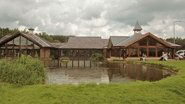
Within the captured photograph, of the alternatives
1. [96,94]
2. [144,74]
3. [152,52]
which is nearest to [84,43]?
[152,52]

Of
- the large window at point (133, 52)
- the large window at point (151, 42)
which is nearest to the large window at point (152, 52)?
the large window at point (151, 42)

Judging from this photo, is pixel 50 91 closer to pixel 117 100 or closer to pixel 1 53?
pixel 117 100

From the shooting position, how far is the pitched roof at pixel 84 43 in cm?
5669

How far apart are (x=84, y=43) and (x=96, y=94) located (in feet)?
152

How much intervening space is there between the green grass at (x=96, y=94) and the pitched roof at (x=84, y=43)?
138 ft

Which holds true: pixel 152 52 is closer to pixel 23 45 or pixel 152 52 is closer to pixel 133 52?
pixel 133 52

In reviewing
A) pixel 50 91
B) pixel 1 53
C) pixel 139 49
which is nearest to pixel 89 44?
pixel 139 49

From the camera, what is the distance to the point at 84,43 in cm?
5900

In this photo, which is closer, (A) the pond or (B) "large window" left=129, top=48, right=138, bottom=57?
(A) the pond

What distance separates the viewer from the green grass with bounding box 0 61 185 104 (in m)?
12.0

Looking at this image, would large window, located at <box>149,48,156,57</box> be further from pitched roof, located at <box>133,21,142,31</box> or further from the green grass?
the green grass

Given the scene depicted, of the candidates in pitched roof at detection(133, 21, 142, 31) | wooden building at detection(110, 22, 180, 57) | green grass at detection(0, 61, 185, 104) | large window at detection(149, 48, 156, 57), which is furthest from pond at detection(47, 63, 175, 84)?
pitched roof at detection(133, 21, 142, 31)

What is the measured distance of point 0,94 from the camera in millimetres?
12852

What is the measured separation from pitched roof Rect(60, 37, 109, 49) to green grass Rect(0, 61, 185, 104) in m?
42.0
